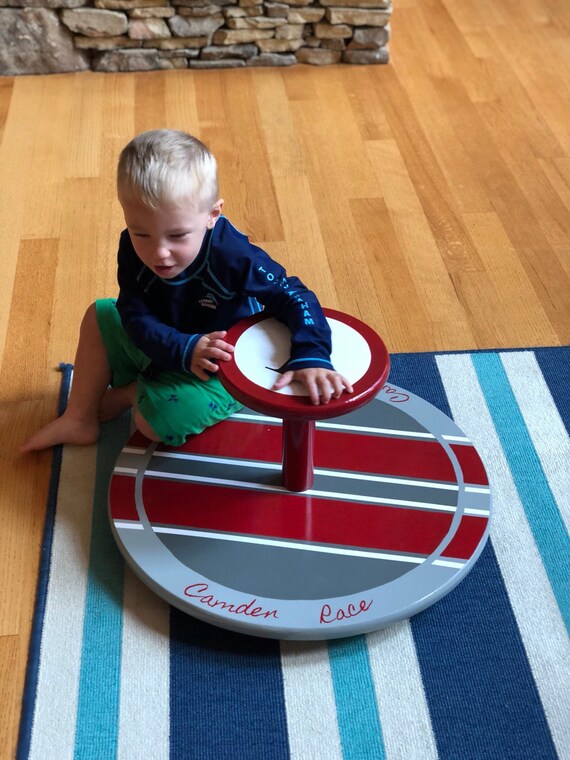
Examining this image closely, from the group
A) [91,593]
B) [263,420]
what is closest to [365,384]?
[263,420]

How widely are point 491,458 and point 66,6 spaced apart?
1.83 m

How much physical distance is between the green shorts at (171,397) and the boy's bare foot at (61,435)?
13 centimetres

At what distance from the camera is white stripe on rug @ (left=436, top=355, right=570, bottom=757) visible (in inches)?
47.3

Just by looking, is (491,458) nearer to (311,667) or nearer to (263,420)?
(263,420)

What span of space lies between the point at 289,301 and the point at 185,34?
1606mm

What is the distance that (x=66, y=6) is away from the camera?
2541mm

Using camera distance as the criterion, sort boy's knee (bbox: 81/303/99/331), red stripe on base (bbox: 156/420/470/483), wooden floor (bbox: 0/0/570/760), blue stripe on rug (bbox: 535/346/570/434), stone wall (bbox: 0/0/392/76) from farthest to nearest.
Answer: stone wall (bbox: 0/0/392/76) → wooden floor (bbox: 0/0/570/760) → blue stripe on rug (bbox: 535/346/570/434) → boy's knee (bbox: 81/303/99/331) → red stripe on base (bbox: 156/420/470/483)

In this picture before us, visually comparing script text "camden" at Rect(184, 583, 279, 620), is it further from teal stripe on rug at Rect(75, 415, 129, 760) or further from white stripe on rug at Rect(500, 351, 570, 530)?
white stripe on rug at Rect(500, 351, 570, 530)

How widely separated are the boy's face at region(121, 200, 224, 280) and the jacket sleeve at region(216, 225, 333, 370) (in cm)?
8

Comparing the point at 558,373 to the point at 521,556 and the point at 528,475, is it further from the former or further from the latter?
the point at 521,556

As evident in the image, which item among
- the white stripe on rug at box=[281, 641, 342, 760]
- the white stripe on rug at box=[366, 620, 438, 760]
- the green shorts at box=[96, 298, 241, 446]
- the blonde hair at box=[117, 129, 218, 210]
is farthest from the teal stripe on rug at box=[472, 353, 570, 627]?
the blonde hair at box=[117, 129, 218, 210]

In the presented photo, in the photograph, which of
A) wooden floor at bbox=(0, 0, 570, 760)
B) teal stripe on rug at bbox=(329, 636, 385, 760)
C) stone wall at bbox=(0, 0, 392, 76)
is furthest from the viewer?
stone wall at bbox=(0, 0, 392, 76)

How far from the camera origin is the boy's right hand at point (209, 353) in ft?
4.19

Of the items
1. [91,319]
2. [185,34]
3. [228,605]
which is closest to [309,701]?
[228,605]
